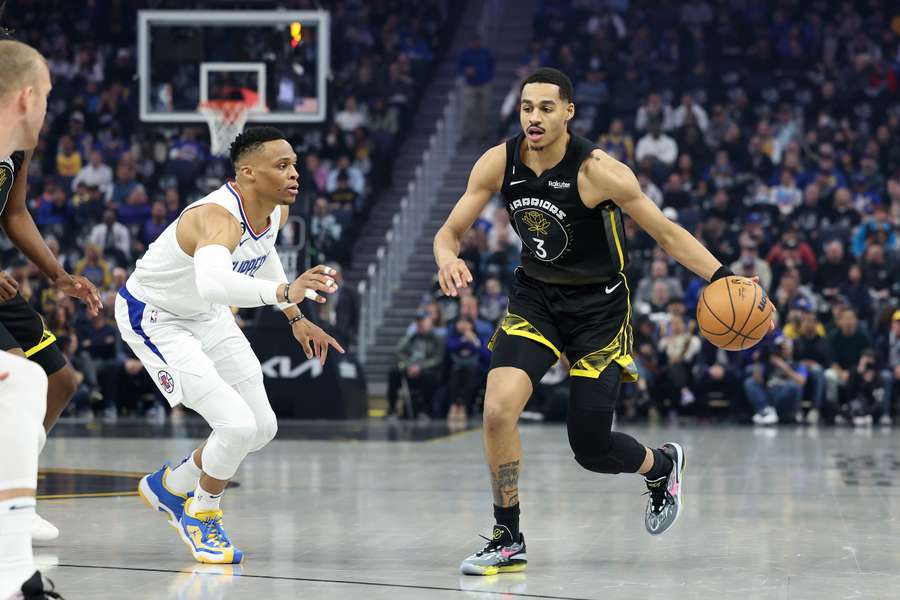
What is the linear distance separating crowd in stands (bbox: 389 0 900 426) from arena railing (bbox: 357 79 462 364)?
1274 millimetres

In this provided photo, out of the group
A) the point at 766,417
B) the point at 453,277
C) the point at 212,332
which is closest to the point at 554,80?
the point at 453,277

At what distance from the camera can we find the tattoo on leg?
6461mm

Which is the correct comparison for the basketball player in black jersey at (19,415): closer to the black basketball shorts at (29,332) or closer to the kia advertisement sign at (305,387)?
the black basketball shorts at (29,332)

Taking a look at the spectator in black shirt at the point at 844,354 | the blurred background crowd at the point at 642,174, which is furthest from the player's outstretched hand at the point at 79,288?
the spectator in black shirt at the point at 844,354

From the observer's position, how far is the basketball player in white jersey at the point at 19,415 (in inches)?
162

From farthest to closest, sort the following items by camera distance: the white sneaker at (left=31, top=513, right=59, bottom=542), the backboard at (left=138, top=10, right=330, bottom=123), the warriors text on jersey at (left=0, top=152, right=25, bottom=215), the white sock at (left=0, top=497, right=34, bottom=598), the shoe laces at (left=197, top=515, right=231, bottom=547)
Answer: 1. the backboard at (left=138, top=10, right=330, bottom=123)
2. the white sneaker at (left=31, top=513, right=59, bottom=542)
3. the warriors text on jersey at (left=0, top=152, right=25, bottom=215)
4. the shoe laces at (left=197, top=515, right=231, bottom=547)
5. the white sock at (left=0, top=497, right=34, bottom=598)

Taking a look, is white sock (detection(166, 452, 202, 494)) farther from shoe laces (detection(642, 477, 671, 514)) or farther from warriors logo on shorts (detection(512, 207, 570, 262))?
shoe laces (detection(642, 477, 671, 514))

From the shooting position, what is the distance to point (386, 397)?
18781 mm

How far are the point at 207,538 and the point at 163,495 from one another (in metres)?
0.52

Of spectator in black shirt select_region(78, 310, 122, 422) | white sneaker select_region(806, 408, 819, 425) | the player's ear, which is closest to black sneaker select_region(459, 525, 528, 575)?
the player's ear

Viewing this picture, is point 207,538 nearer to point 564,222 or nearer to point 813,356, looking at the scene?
point 564,222

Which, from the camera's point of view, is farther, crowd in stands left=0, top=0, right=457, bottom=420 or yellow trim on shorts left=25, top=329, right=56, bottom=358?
crowd in stands left=0, top=0, right=457, bottom=420

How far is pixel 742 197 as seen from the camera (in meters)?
19.9

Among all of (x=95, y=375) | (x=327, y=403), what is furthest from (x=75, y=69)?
(x=327, y=403)
